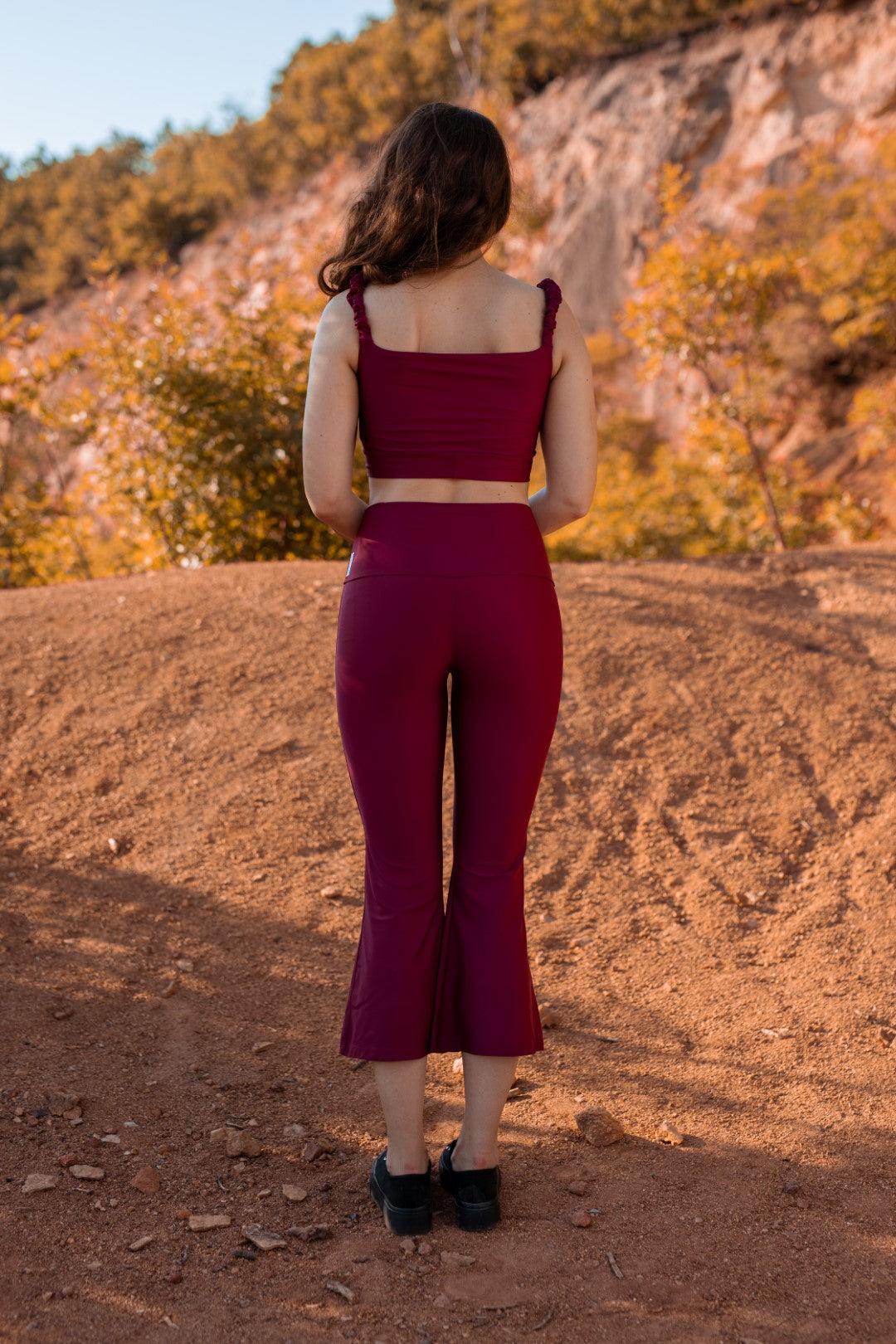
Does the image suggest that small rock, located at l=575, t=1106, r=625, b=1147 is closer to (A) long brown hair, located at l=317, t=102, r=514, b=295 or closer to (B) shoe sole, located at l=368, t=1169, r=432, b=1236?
(B) shoe sole, located at l=368, t=1169, r=432, b=1236

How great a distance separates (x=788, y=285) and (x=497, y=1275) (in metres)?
13.6

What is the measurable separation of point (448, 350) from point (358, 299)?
187 mm

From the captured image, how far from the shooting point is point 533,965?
3.25 m

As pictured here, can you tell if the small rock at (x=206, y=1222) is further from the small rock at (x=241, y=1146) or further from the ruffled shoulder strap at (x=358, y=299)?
the ruffled shoulder strap at (x=358, y=299)

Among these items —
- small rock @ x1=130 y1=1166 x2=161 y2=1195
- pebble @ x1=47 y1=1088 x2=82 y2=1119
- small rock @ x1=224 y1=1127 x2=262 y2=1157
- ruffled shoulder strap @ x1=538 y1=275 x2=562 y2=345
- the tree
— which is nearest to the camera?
ruffled shoulder strap @ x1=538 y1=275 x2=562 y2=345

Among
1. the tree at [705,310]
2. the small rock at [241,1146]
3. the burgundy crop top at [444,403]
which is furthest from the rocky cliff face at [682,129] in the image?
the small rock at [241,1146]

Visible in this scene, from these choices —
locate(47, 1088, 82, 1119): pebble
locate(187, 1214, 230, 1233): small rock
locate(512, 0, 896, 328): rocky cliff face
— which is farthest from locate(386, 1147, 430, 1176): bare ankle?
locate(512, 0, 896, 328): rocky cliff face

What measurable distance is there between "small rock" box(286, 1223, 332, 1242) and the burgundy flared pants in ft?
1.22

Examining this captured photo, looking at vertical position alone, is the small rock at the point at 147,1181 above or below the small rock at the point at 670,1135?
above

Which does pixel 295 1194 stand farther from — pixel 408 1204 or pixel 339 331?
pixel 339 331

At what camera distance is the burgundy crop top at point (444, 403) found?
1.91 metres

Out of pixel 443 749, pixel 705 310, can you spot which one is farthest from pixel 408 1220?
pixel 705 310

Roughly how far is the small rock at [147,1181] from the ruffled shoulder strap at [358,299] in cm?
178

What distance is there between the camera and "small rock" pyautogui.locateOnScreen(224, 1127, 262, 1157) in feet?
7.76
